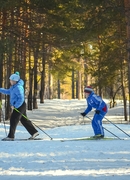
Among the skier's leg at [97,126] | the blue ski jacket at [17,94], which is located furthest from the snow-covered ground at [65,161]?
the blue ski jacket at [17,94]

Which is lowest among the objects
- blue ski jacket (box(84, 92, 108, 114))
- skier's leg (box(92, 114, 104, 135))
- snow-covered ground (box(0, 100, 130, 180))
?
snow-covered ground (box(0, 100, 130, 180))

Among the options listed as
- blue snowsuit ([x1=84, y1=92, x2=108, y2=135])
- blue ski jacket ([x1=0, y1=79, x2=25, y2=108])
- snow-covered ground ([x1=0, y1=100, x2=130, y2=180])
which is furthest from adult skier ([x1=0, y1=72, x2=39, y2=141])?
blue snowsuit ([x1=84, y1=92, x2=108, y2=135])

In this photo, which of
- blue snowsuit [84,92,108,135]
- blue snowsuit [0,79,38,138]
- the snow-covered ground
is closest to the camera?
the snow-covered ground

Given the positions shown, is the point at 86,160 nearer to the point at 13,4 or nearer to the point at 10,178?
the point at 10,178

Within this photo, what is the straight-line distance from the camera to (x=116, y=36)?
67.5ft

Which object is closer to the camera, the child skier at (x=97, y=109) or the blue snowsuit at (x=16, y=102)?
the blue snowsuit at (x=16, y=102)

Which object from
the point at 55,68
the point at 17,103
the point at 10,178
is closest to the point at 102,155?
the point at 10,178

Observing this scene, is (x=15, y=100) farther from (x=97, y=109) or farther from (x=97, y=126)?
(x=97, y=126)

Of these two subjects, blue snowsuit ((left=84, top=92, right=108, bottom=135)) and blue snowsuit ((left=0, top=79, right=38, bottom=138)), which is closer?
blue snowsuit ((left=0, top=79, right=38, bottom=138))

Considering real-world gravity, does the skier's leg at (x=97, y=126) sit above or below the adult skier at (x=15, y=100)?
below

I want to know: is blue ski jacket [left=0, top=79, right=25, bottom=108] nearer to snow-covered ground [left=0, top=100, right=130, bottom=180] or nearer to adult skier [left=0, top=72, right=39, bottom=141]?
adult skier [left=0, top=72, right=39, bottom=141]

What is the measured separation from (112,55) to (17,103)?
35.9ft

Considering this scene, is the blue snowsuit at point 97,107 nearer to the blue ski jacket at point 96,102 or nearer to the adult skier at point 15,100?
the blue ski jacket at point 96,102

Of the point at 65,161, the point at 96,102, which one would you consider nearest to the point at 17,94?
the point at 96,102
